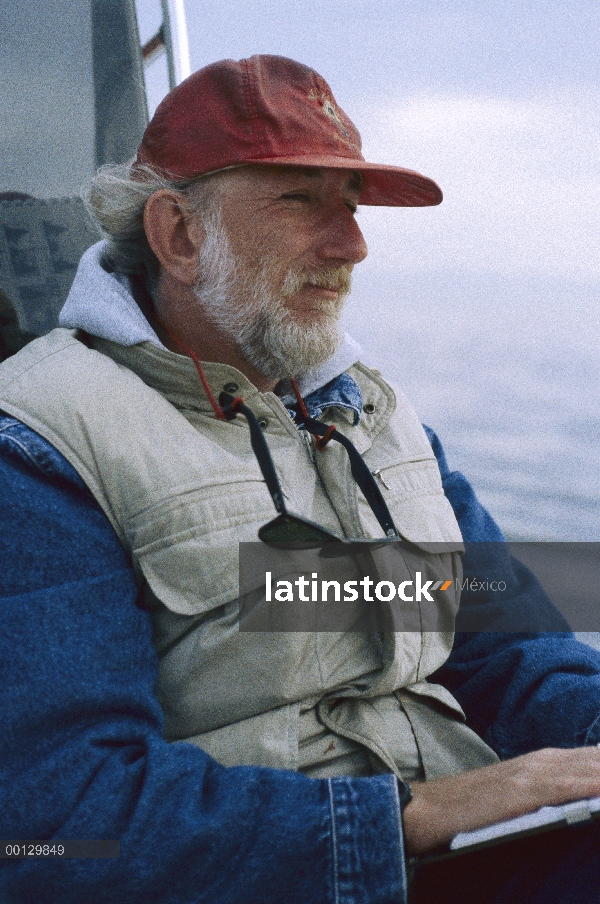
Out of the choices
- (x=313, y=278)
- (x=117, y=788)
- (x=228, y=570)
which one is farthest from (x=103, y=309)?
(x=117, y=788)

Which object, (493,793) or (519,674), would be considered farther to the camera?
(519,674)

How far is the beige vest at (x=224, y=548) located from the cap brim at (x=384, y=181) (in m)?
0.36

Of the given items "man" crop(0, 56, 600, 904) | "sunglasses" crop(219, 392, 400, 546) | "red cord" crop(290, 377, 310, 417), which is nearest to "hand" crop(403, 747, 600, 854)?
"man" crop(0, 56, 600, 904)

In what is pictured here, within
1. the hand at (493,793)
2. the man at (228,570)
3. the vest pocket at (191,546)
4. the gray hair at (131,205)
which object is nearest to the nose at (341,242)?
the man at (228,570)

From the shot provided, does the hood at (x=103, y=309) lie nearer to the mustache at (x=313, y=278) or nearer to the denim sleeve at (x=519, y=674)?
the mustache at (x=313, y=278)

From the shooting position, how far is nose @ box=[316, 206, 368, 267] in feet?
5.01

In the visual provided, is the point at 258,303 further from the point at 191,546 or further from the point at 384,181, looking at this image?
the point at 191,546

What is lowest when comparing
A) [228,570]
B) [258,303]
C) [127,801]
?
[127,801]

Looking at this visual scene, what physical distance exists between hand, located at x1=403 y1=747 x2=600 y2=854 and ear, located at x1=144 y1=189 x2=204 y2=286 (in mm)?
884

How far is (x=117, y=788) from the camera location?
1.07 meters

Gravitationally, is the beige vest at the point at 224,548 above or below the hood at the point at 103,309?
below

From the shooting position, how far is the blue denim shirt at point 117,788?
1050 millimetres

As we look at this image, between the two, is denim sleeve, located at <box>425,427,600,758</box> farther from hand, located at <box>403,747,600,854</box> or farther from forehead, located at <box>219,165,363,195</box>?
forehead, located at <box>219,165,363,195</box>

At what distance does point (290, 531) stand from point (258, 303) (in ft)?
1.55
